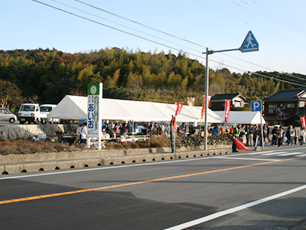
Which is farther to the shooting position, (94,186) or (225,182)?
(225,182)

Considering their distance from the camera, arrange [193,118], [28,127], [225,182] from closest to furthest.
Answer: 1. [225,182]
2. [28,127]
3. [193,118]

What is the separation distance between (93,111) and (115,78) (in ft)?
130

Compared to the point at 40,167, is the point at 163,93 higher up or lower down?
higher up

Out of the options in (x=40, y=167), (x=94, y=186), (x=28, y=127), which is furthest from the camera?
(x=28, y=127)

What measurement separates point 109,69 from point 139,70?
239 inches

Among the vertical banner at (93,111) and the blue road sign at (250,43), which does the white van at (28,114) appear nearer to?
the vertical banner at (93,111)

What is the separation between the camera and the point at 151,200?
6.06m

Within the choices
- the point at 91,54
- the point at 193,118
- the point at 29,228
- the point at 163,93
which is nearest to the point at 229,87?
the point at 163,93

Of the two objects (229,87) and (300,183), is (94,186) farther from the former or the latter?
(229,87)

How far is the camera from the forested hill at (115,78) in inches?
2041

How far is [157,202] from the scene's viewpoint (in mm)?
5922

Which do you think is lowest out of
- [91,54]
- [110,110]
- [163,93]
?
→ [110,110]

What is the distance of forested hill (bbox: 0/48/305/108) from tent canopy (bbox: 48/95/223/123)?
23.0 m

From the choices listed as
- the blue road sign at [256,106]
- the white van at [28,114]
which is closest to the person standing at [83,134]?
the blue road sign at [256,106]
